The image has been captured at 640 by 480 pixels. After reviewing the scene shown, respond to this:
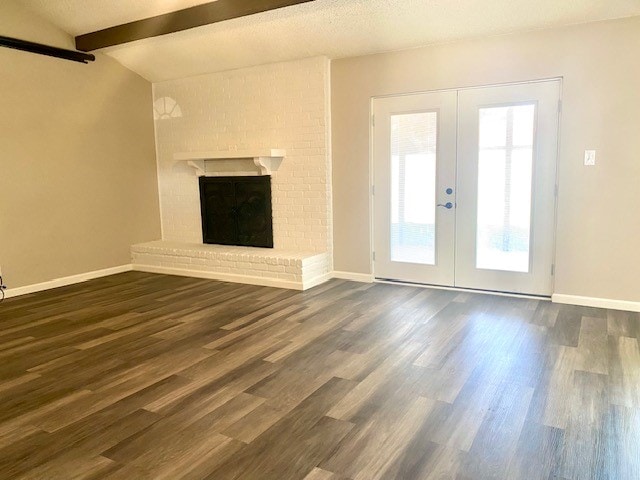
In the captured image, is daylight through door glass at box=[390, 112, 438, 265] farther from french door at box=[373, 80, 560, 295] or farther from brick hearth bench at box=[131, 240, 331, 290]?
brick hearth bench at box=[131, 240, 331, 290]

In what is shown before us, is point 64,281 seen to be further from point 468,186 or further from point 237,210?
point 468,186

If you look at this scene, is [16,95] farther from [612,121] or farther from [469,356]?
[612,121]

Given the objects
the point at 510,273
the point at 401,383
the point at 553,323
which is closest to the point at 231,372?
the point at 401,383

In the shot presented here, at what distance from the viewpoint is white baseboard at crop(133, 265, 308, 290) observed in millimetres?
5160

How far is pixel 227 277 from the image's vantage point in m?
5.59

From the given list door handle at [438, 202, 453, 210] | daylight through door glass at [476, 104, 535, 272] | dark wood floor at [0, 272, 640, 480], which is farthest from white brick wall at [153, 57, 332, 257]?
daylight through door glass at [476, 104, 535, 272]

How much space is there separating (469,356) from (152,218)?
4.90 metres

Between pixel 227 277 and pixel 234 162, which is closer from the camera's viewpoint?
pixel 227 277

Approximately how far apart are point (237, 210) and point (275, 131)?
3.71 feet

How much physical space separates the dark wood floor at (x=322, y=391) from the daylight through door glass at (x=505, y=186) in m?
0.47

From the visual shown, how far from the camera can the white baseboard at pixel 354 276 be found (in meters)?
5.38

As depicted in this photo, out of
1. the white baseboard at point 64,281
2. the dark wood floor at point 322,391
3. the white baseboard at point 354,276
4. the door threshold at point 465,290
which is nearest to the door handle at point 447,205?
the door threshold at point 465,290

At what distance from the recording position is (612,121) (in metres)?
4.05

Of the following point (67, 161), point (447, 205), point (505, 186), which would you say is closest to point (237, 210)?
point (67, 161)
